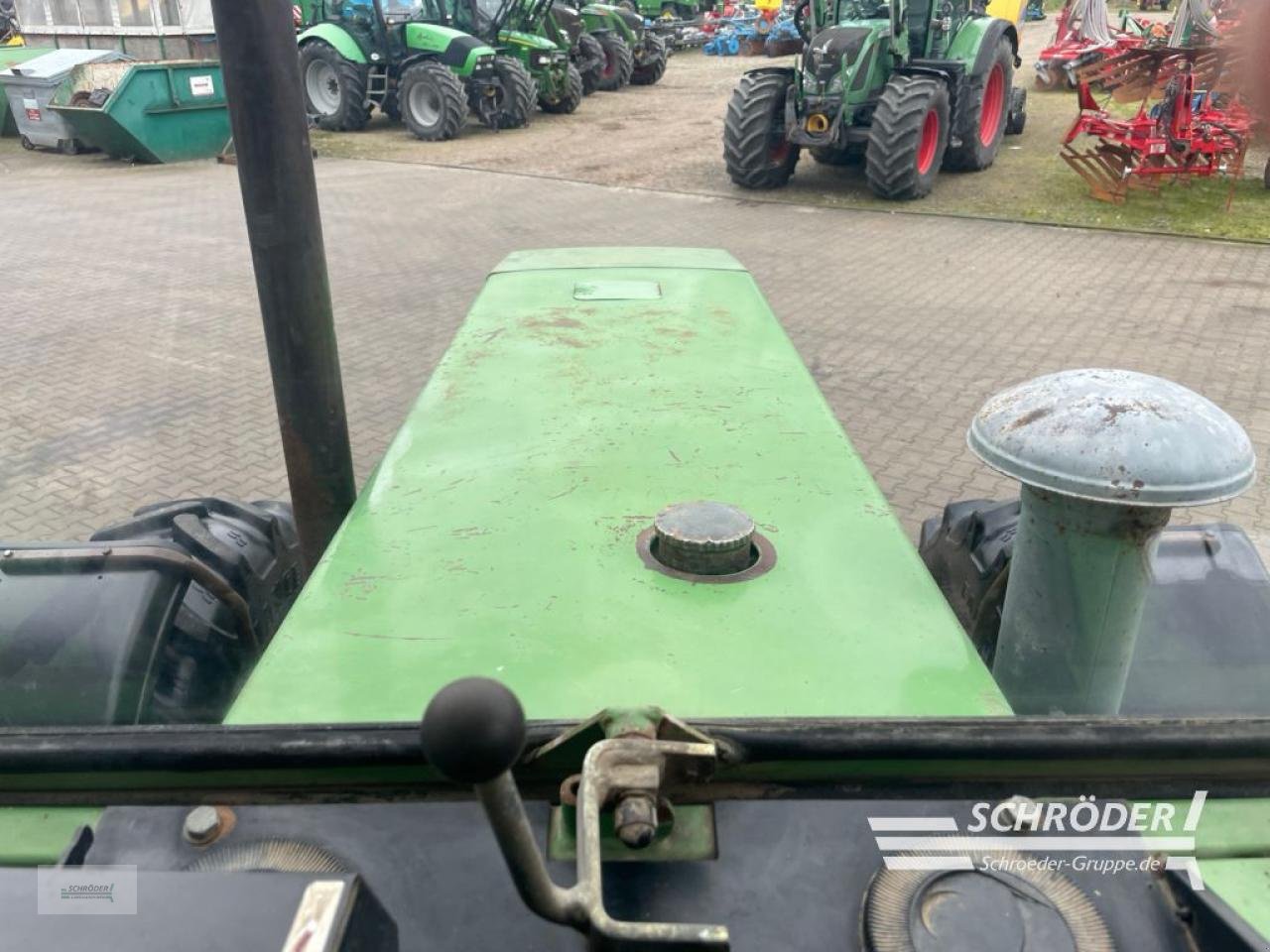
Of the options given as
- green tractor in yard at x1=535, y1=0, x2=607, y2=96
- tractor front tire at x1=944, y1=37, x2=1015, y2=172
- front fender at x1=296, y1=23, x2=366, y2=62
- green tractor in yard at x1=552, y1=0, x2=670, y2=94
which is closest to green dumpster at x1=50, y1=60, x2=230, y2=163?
front fender at x1=296, y1=23, x2=366, y2=62

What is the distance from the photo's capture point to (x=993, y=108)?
435 inches

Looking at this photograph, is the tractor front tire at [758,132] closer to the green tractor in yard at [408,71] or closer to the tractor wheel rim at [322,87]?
the green tractor in yard at [408,71]

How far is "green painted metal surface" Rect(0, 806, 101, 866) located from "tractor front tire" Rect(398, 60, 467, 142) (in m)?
12.9

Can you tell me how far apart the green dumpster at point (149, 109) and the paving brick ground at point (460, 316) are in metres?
1.55

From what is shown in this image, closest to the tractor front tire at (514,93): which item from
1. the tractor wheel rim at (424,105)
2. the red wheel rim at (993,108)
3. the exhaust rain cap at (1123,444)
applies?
the tractor wheel rim at (424,105)

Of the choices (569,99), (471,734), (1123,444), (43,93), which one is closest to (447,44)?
(569,99)

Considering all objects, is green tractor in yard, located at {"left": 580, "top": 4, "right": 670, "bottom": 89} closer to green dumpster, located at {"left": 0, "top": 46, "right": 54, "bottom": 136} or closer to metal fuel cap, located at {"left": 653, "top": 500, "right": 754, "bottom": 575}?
green dumpster, located at {"left": 0, "top": 46, "right": 54, "bottom": 136}

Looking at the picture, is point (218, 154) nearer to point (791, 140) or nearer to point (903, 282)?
point (791, 140)

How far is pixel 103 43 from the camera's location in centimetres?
1483

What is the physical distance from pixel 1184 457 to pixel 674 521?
0.66 meters

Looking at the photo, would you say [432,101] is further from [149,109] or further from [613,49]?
[613,49]

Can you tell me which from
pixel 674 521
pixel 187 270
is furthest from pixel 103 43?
pixel 674 521

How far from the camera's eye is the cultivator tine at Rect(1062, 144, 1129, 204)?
9.40 m

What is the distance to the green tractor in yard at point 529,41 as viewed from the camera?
13938 millimetres
